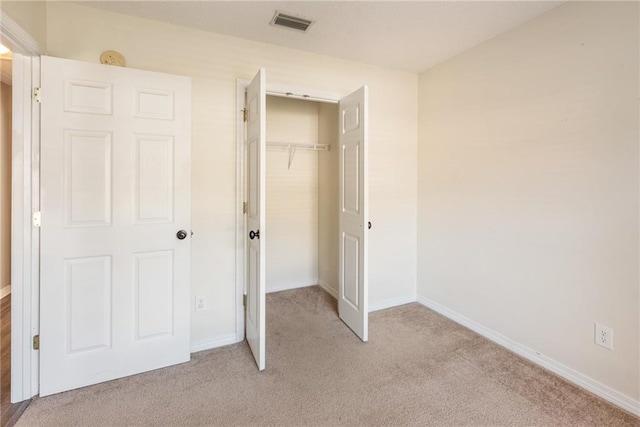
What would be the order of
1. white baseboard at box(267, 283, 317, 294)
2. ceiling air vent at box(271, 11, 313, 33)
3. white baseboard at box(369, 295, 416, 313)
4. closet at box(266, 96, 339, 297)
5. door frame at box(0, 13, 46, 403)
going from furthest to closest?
white baseboard at box(267, 283, 317, 294) → closet at box(266, 96, 339, 297) → white baseboard at box(369, 295, 416, 313) → ceiling air vent at box(271, 11, 313, 33) → door frame at box(0, 13, 46, 403)

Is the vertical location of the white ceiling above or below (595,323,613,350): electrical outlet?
above

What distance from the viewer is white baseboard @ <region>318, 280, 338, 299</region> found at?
143 inches

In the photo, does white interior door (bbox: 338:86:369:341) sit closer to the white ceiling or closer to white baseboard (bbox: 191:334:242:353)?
the white ceiling

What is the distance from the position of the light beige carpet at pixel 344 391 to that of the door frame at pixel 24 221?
0.26 metres

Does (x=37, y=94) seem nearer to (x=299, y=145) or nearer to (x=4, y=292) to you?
(x=299, y=145)

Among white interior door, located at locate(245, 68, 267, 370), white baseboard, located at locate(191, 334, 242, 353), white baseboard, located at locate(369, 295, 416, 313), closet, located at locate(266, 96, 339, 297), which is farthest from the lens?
closet, located at locate(266, 96, 339, 297)

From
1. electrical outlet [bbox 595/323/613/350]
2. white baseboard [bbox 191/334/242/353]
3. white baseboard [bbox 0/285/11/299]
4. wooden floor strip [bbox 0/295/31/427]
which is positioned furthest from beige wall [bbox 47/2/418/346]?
white baseboard [bbox 0/285/11/299]

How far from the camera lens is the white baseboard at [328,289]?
11.9ft

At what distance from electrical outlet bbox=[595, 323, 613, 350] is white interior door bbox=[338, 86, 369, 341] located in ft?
4.96

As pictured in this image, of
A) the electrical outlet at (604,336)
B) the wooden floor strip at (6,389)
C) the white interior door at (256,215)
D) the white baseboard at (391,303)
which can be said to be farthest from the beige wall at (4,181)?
the electrical outlet at (604,336)

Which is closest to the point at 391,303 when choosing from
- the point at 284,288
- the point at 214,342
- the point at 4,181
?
the point at 284,288

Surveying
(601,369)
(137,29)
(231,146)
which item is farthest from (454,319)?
(137,29)

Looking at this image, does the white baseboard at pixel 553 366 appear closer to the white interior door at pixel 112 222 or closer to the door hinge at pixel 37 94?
the white interior door at pixel 112 222

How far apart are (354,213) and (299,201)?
4.55ft
